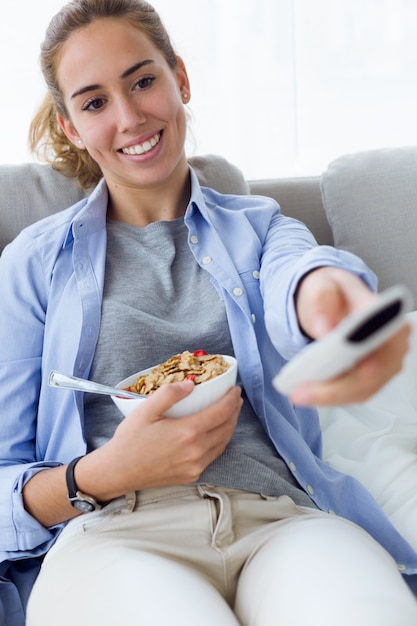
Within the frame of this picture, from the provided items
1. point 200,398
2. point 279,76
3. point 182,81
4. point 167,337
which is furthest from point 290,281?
point 279,76

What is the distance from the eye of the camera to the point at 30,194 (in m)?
1.58

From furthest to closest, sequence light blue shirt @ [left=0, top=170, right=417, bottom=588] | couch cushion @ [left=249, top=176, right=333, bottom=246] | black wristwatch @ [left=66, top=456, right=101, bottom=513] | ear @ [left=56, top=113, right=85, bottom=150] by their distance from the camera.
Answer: couch cushion @ [left=249, top=176, right=333, bottom=246] < ear @ [left=56, top=113, right=85, bottom=150] < light blue shirt @ [left=0, top=170, right=417, bottom=588] < black wristwatch @ [left=66, top=456, right=101, bottom=513]

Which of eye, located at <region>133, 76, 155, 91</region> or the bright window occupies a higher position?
eye, located at <region>133, 76, 155, 91</region>

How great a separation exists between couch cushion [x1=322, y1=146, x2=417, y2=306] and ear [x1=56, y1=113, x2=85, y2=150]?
644 millimetres

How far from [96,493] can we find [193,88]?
1.79 m

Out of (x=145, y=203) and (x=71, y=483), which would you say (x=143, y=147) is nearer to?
(x=145, y=203)

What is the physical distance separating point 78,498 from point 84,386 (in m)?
0.17

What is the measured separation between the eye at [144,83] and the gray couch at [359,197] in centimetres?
36

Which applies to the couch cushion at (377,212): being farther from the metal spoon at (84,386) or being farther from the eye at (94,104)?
the metal spoon at (84,386)

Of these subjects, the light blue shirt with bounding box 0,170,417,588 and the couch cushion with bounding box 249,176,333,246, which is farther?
the couch cushion with bounding box 249,176,333,246

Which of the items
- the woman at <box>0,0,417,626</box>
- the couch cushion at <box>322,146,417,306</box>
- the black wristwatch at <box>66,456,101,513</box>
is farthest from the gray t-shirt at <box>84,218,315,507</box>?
the couch cushion at <box>322,146,417,306</box>

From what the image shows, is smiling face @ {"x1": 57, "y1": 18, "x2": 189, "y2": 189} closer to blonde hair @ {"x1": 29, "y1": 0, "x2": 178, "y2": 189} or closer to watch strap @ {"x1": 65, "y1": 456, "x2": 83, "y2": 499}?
blonde hair @ {"x1": 29, "y1": 0, "x2": 178, "y2": 189}

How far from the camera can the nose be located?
4.18 ft

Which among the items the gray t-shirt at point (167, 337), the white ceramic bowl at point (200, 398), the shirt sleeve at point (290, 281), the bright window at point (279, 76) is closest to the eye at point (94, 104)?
the gray t-shirt at point (167, 337)
